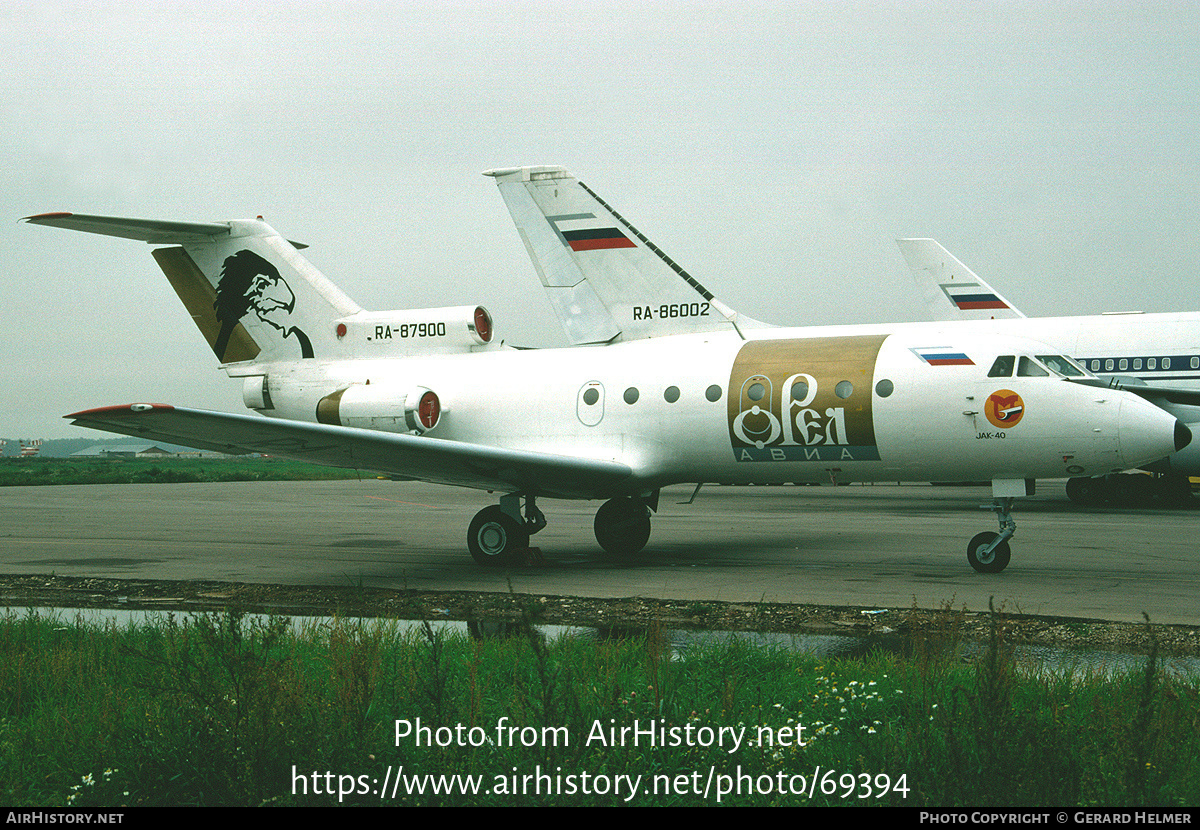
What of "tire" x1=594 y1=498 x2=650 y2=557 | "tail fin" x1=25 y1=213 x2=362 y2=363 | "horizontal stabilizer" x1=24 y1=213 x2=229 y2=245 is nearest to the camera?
"horizontal stabilizer" x1=24 y1=213 x2=229 y2=245

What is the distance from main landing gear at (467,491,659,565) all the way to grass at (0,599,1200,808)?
686 centimetres

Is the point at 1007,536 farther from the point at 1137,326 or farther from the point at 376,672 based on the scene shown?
the point at 1137,326

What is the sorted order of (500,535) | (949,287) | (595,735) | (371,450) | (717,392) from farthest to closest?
(949,287) < (717,392) < (500,535) < (371,450) < (595,735)

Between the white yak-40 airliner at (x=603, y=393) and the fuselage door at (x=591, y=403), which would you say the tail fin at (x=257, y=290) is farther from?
the fuselage door at (x=591, y=403)

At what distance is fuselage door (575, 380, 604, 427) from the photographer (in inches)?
550

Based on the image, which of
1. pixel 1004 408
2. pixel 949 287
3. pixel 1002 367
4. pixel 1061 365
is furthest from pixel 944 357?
pixel 949 287

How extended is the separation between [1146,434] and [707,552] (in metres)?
5.76

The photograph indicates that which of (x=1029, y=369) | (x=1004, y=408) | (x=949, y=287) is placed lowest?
(x=1004, y=408)

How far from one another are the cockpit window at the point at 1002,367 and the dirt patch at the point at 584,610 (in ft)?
13.6

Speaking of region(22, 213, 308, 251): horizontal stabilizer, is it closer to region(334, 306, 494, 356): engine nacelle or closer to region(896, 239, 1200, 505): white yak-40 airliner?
region(334, 306, 494, 356): engine nacelle

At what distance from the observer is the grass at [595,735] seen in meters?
4.23

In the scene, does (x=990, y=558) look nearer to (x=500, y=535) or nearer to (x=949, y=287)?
(x=500, y=535)

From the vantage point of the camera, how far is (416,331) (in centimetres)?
1581

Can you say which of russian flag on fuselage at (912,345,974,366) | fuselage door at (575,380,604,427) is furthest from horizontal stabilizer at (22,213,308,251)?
russian flag on fuselage at (912,345,974,366)
